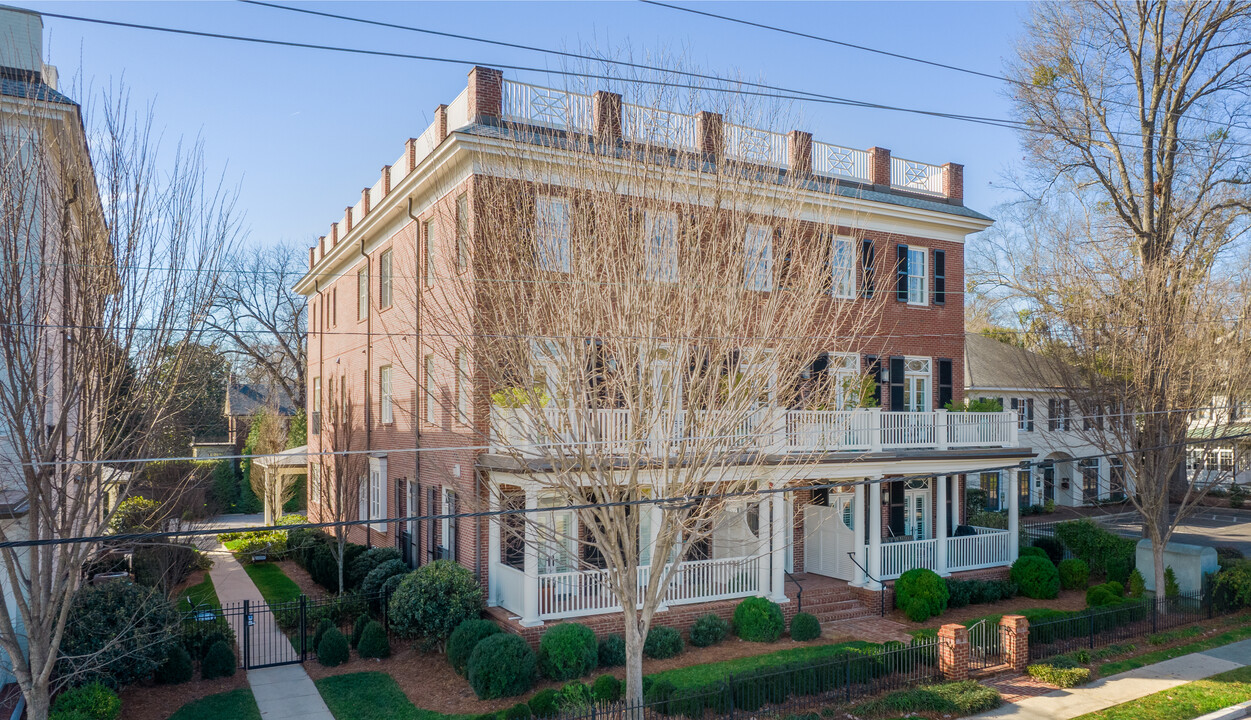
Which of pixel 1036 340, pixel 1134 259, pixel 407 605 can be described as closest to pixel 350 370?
pixel 407 605

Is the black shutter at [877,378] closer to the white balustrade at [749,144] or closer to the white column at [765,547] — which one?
the white column at [765,547]

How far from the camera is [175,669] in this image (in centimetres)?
1388

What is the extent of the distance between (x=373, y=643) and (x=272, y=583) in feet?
32.6

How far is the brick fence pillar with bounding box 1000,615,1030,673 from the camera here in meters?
14.5

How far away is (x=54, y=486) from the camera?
871 cm

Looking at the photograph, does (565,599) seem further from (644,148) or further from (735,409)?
(644,148)

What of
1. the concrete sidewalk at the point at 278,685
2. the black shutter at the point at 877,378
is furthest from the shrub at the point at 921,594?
the concrete sidewalk at the point at 278,685

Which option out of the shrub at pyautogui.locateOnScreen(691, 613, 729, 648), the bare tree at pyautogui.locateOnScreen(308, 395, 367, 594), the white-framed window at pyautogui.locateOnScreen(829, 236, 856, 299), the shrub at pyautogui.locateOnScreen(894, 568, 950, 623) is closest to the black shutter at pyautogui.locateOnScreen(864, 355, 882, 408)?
the white-framed window at pyautogui.locateOnScreen(829, 236, 856, 299)

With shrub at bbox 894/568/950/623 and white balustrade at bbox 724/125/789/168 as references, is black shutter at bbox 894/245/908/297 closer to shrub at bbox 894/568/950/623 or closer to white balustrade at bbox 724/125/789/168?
shrub at bbox 894/568/950/623

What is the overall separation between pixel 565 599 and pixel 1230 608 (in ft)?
51.8

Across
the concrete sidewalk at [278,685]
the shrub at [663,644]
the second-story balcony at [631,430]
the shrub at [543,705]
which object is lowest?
Answer: the concrete sidewalk at [278,685]

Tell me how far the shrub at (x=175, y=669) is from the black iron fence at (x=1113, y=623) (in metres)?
14.7

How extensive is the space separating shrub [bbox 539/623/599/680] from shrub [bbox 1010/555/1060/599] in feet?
38.6

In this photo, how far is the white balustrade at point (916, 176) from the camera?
73.2ft
